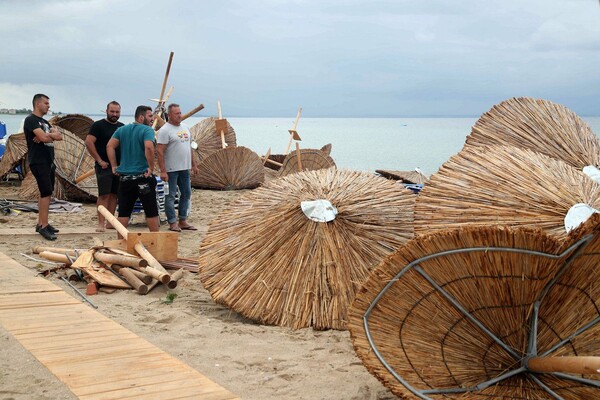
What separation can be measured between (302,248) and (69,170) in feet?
25.0

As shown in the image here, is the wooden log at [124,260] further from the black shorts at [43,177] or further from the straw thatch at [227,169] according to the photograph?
the straw thatch at [227,169]

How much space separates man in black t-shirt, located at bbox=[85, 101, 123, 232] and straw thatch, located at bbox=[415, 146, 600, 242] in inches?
182

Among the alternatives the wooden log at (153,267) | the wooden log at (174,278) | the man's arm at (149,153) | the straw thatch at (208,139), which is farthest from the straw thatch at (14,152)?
the wooden log at (174,278)

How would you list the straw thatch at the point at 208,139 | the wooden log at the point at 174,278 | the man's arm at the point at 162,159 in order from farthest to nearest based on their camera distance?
1. the straw thatch at the point at 208,139
2. the man's arm at the point at 162,159
3. the wooden log at the point at 174,278

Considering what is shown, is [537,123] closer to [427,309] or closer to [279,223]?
[279,223]

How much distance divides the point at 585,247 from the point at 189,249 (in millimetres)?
5268

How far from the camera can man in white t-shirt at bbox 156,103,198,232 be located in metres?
A: 8.40

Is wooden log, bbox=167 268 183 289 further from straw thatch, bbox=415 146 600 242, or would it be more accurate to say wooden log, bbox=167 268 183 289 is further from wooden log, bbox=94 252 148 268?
straw thatch, bbox=415 146 600 242

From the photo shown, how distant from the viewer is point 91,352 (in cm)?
394

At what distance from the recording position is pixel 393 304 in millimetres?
3148

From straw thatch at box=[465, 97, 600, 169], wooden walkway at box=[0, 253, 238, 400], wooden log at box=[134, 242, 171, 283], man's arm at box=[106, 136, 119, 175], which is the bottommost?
wooden walkway at box=[0, 253, 238, 400]

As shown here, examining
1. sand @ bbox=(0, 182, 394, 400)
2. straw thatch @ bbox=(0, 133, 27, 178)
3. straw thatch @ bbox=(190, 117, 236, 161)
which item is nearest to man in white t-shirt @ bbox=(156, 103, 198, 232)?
sand @ bbox=(0, 182, 394, 400)

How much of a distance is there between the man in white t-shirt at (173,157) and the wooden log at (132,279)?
2.52 metres

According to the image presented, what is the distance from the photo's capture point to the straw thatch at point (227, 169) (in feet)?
46.7
